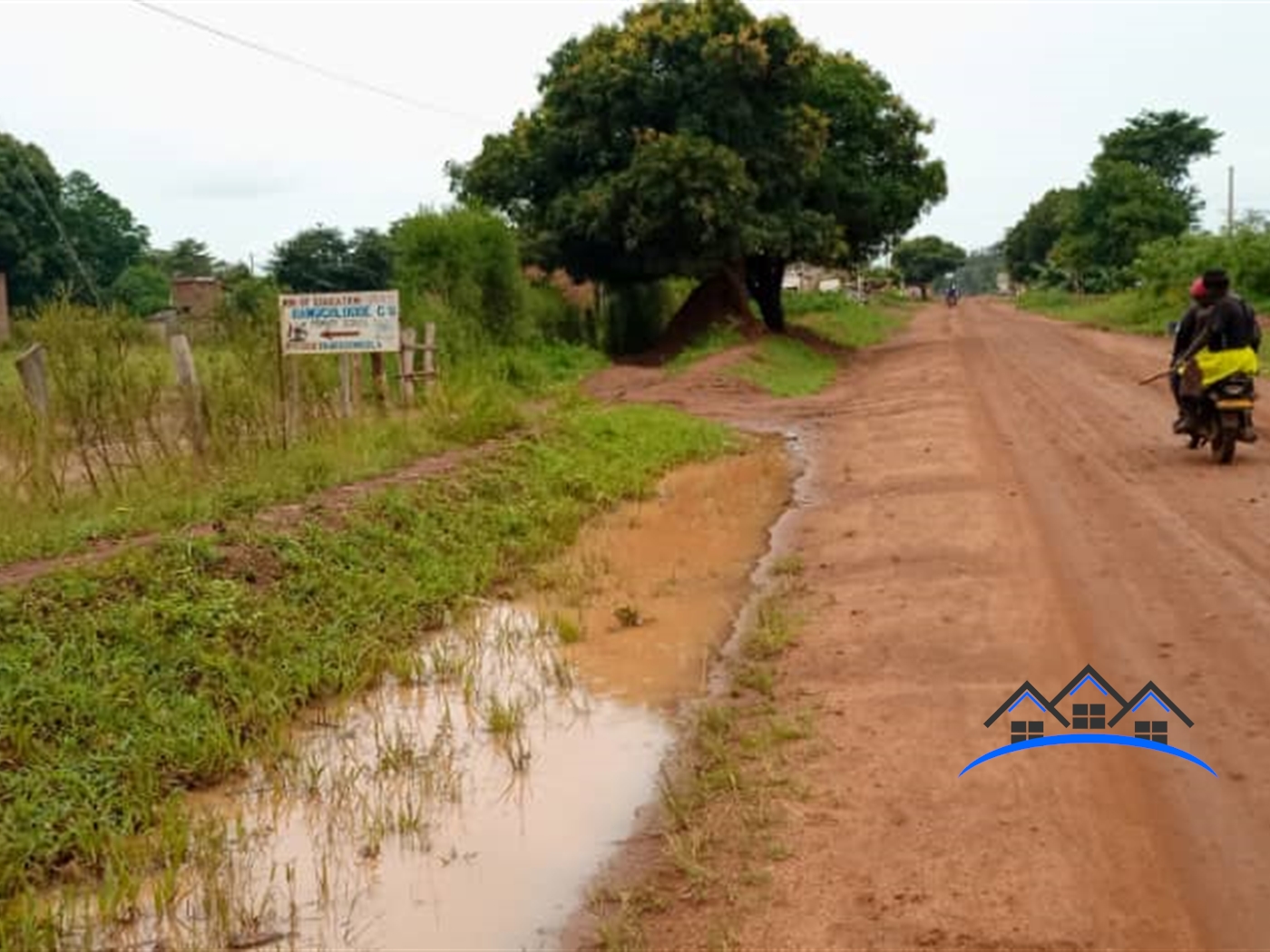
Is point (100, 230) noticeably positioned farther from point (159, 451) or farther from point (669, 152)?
point (159, 451)

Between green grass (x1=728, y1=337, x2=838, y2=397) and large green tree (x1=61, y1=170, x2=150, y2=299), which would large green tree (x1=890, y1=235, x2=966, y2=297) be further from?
green grass (x1=728, y1=337, x2=838, y2=397)

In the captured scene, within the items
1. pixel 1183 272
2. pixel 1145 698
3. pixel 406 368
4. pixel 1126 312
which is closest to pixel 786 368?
pixel 406 368

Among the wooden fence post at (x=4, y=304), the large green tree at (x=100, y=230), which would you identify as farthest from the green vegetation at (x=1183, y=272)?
the large green tree at (x=100, y=230)

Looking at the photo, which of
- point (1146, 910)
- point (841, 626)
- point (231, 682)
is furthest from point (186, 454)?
point (1146, 910)

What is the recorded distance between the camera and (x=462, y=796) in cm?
546

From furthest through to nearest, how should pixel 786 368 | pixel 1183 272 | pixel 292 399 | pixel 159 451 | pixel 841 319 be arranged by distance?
1. pixel 841 319
2. pixel 1183 272
3. pixel 786 368
4. pixel 292 399
5. pixel 159 451

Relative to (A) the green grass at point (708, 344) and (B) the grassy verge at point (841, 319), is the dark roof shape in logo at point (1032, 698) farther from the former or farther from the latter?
(B) the grassy verge at point (841, 319)

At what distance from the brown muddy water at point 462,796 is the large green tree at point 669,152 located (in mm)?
17367

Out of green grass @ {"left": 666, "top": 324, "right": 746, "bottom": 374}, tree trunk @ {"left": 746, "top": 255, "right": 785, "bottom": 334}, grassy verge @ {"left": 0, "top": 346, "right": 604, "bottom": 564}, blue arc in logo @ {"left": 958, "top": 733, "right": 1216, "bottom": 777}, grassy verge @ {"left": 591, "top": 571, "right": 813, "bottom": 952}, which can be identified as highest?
tree trunk @ {"left": 746, "top": 255, "right": 785, "bottom": 334}

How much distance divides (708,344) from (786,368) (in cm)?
269

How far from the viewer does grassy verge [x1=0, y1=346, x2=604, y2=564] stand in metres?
8.68

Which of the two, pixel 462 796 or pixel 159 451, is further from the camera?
pixel 159 451

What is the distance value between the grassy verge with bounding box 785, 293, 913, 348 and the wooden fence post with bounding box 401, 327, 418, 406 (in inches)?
802

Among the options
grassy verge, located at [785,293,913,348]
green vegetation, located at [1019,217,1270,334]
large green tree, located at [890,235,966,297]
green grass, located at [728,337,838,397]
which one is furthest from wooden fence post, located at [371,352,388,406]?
large green tree, located at [890,235,966,297]
